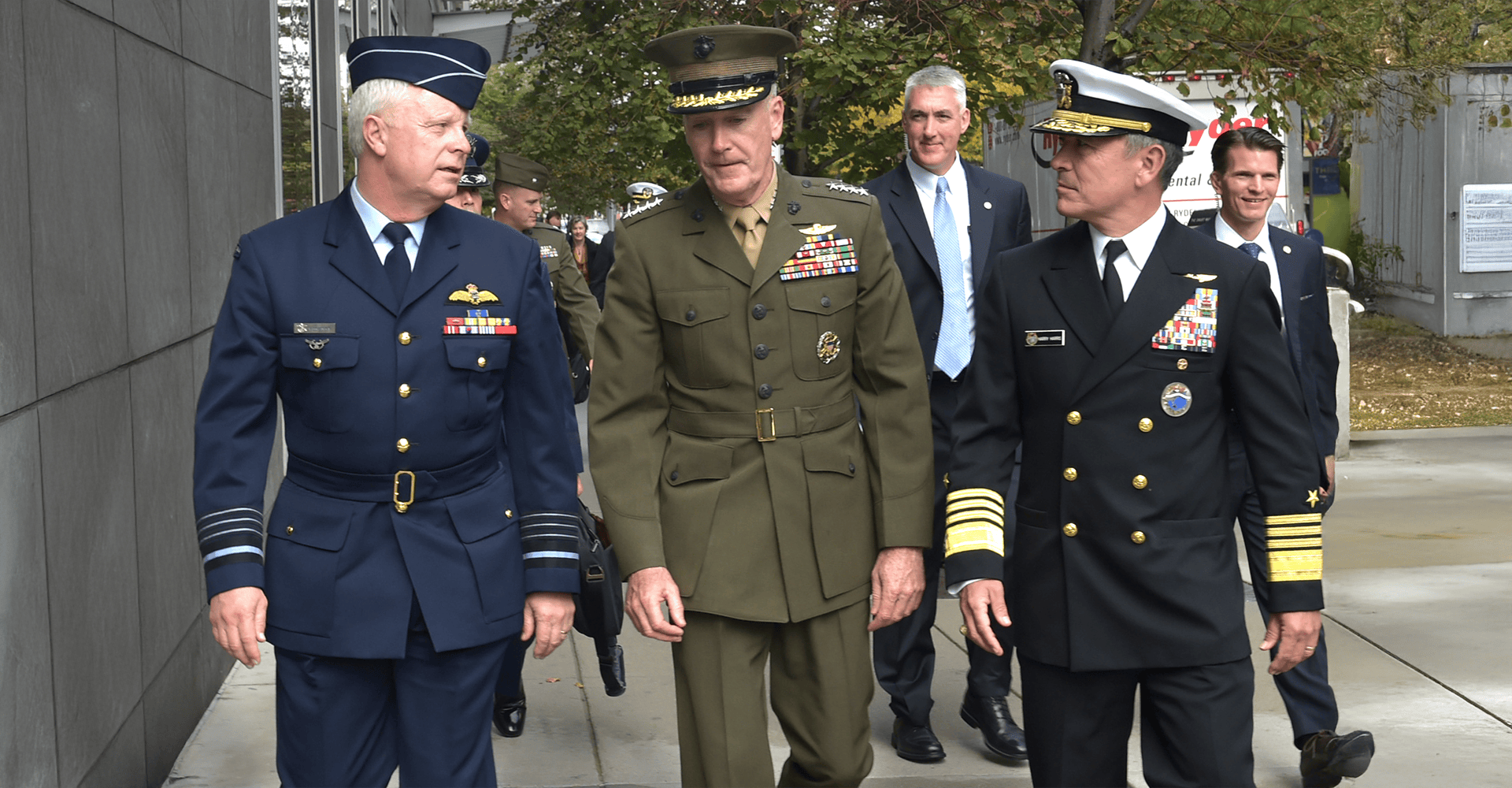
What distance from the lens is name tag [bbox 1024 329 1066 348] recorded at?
11.1 ft

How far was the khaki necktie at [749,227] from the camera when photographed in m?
3.81

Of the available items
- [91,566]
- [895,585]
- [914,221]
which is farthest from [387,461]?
[914,221]

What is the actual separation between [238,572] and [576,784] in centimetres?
218

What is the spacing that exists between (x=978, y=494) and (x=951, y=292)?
2115 millimetres

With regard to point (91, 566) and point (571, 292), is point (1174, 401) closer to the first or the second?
point (91, 566)

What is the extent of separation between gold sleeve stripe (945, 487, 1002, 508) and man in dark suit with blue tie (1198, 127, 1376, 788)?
1754 millimetres

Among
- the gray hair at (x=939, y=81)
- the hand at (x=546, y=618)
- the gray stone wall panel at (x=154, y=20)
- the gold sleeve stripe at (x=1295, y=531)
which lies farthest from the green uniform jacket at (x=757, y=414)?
the gray stone wall panel at (x=154, y=20)

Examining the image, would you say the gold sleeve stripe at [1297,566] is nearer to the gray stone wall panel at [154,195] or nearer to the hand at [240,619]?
the hand at [240,619]

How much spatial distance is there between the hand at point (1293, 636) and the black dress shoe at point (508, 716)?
3.02 metres

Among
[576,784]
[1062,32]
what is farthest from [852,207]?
[1062,32]

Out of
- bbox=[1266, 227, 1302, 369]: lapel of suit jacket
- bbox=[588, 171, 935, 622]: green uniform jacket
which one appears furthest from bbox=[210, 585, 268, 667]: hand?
bbox=[1266, 227, 1302, 369]: lapel of suit jacket

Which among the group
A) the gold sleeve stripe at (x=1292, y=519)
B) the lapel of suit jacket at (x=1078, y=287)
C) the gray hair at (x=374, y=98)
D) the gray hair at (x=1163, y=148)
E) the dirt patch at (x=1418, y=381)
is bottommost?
the dirt patch at (x=1418, y=381)

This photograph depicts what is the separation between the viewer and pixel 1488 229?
1962cm

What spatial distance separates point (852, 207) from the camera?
12.7 ft
